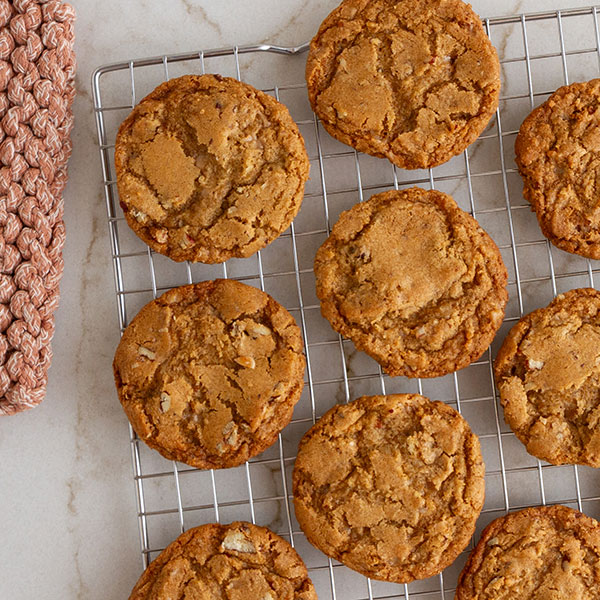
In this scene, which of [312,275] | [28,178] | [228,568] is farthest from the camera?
[312,275]

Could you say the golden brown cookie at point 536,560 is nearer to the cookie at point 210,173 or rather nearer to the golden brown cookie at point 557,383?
the golden brown cookie at point 557,383

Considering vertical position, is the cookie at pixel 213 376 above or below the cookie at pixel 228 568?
above

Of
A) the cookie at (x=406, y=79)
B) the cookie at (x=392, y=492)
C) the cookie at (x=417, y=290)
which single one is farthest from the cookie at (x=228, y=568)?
the cookie at (x=406, y=79)

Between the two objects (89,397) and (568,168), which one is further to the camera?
(89,397)

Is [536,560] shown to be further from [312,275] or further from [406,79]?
[406,79]

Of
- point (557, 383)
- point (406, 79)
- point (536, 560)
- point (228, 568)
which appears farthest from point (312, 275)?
point (536, 560)

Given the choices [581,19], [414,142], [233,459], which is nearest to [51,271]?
[233,459]

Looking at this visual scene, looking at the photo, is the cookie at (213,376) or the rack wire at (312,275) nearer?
the cookie at (213,376)
